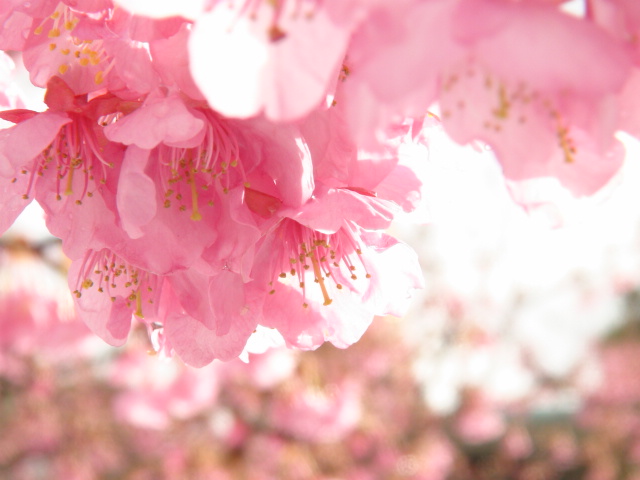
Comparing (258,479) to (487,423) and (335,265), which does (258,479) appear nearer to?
(487,423)

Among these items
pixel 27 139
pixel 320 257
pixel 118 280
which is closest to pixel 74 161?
pixel 27 139

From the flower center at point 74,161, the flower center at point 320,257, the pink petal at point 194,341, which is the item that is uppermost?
the flower center at point 74,161

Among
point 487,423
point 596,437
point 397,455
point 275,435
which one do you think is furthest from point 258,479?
point 596,437

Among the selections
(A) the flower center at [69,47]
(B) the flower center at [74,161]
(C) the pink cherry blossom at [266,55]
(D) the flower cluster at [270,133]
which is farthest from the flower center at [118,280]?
(C) the pink cherry blossom at [266,55]

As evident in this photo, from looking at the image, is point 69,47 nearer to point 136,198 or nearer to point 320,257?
point 136,198

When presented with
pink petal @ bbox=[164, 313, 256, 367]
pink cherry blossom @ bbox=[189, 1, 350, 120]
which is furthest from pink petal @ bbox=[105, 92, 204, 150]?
pink petal @ bbox=[164, 313, 256, 367]

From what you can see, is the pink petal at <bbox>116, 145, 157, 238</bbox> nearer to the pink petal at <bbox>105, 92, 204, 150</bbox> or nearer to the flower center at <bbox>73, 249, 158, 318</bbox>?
the pink petal at <bbox>105, 92, 204, 150</bbox>

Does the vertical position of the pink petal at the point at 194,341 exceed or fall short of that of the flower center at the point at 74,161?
it falls short

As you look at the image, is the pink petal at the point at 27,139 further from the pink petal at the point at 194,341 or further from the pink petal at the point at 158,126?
the pink petal at the point at 194,341
